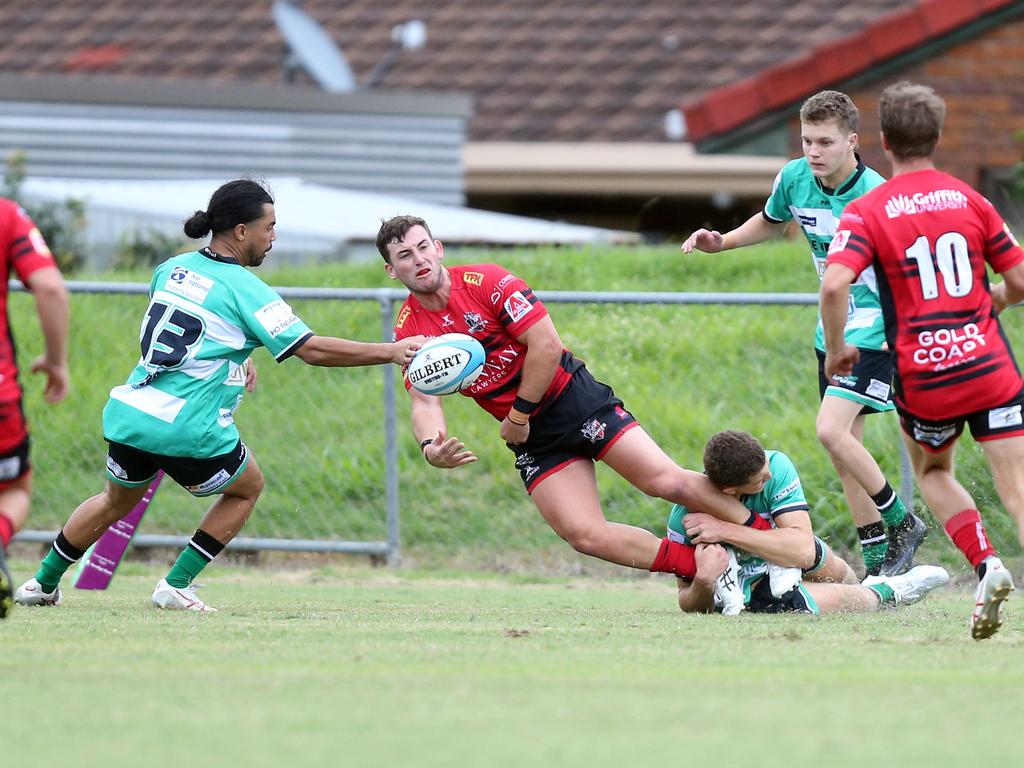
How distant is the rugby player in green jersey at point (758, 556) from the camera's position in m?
7.02

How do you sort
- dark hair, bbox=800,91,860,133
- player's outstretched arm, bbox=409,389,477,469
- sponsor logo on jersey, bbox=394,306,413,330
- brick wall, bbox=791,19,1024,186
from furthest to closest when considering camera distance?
brick wall, bbox=791,19,1024,186, sponsor logo on jersey, bbox=394,306,413,330, dark hair, bbox=800,91,860,133, player's outstretched arm, bbox=409,389,477,469

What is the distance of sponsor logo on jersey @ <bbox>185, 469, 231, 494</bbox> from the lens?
7137 mm

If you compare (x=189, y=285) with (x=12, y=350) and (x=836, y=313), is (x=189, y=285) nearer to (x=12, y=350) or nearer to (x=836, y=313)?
(x=12, y=350)

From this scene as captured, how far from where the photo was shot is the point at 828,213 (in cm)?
745

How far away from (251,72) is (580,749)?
16.6m

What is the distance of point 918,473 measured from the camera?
613 cm

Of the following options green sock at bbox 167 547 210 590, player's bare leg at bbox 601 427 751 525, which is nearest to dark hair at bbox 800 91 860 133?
player's bare leg at bbox 601 427 751 525

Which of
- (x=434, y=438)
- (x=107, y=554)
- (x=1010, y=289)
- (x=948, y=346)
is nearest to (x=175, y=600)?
(x=434, y=438)

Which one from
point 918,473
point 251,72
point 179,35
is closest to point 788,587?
point 918,473

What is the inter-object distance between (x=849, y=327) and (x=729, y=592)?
1329mm

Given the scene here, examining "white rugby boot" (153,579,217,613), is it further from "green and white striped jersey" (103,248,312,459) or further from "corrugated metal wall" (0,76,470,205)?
→ "corrugated metal wall" (0,76,470,205)

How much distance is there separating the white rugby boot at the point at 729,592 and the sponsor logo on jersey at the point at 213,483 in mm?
2162

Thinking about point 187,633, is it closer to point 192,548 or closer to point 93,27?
point 192,548

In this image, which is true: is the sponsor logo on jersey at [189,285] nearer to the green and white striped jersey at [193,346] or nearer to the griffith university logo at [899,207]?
the green and white striped jersey at [193,346]
